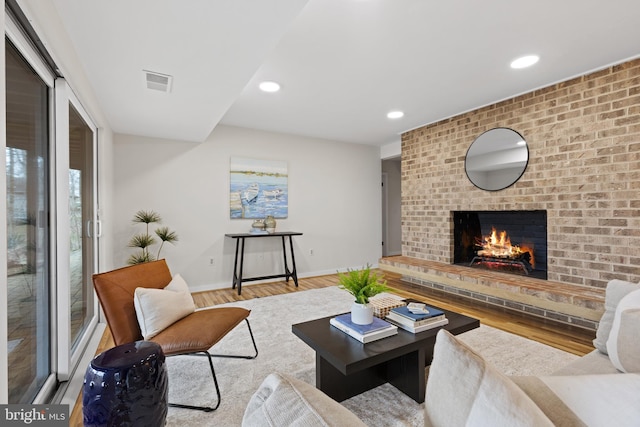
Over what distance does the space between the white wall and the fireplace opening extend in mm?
1938

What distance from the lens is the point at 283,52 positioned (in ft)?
8.03

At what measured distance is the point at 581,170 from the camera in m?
2.97

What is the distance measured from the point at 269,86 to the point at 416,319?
8.18 feet

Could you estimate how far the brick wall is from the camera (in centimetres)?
268

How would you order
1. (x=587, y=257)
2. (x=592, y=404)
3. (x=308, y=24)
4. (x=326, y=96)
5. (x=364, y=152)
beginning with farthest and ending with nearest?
(x=364, y=152), (x=326, y=96), (x=587, y=257), (x=308, y=24), (x=592, y=404)

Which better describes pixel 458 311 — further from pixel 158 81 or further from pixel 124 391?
pixel 158 81

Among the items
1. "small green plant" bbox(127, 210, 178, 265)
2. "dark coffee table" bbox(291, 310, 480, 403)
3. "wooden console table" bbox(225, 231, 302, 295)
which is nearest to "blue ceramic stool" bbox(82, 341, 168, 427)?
"dark coffee table" bbox(291, 310, 480, 403)

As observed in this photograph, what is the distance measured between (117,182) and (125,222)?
0.51 meters

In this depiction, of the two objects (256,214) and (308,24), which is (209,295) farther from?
(308,24)

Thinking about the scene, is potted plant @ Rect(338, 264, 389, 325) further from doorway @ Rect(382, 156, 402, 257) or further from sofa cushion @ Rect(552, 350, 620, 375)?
doorway @ Rect(382, 156, 402, 257)

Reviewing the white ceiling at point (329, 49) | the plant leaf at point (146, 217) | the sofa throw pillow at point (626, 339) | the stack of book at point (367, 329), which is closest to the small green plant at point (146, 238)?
the plant leaf at point (146, 217)

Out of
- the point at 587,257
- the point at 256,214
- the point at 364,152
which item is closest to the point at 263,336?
the point at 256,214

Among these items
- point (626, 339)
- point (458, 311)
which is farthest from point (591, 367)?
point (458, 311)

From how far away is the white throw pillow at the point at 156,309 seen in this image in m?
1.84
